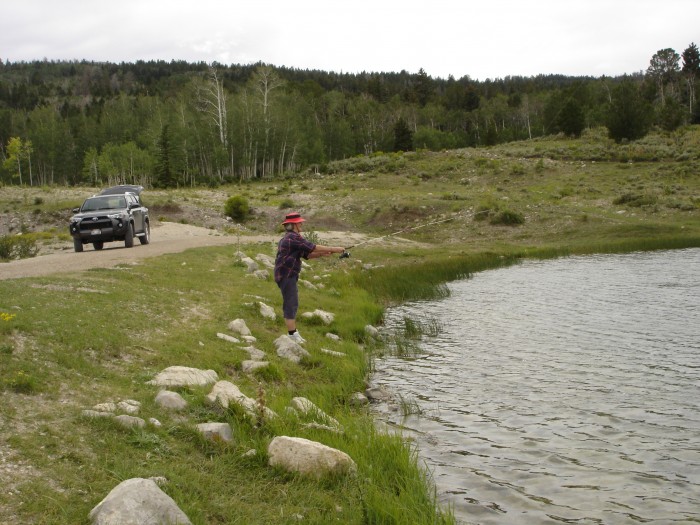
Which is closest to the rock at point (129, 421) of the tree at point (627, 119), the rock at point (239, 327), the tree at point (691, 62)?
the rock at point (239, 327)

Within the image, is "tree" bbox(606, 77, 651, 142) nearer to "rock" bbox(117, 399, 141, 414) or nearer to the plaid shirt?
the plaid shirt

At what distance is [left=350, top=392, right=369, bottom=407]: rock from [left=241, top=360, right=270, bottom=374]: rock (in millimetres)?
1610

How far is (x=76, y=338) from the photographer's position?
9.55 meters

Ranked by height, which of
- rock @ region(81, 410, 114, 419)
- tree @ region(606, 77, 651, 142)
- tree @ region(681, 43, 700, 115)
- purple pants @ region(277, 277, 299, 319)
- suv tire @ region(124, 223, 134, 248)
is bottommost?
rock @ region(81, 410, 114, 419)

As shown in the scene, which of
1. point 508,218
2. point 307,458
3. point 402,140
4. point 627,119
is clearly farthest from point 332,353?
point 402,140

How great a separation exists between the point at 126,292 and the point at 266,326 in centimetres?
318

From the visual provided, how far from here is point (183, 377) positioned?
29.9 ft

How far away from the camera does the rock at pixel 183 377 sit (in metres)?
8.84

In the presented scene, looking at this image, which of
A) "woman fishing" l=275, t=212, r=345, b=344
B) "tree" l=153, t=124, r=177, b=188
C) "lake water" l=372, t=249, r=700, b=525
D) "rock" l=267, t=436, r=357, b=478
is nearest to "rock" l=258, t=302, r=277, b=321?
"woman fishing" l=275, t=212, r=345, b=344

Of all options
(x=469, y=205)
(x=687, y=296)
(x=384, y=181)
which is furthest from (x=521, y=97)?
(x=687, y=296)

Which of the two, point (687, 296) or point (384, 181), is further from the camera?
point (384, 181)

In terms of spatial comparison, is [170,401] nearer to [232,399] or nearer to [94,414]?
[232,399]

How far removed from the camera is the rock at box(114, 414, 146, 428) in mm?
7059

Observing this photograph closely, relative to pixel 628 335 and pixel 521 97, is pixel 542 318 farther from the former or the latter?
pixel 521 97
